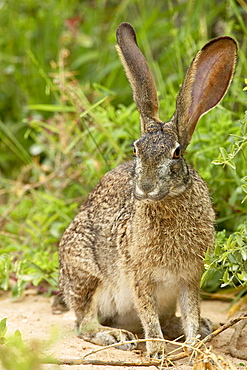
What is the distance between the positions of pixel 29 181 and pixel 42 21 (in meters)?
2.07

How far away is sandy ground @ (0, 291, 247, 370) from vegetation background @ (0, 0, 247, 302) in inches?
5.7

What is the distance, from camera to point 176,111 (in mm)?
3990

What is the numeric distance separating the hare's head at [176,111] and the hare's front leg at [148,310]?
0.66 meters

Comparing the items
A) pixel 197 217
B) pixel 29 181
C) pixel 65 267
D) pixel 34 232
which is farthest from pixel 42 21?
pixel 197 217

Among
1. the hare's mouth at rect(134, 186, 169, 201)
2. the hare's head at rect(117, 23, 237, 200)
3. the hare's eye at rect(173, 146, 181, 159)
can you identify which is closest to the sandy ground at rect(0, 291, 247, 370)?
the hare's mouth at rect(134, 186, 169, 201)

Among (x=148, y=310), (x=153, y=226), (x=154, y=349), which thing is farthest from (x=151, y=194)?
(x=154, y=349)

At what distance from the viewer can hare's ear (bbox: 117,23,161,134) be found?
412cm

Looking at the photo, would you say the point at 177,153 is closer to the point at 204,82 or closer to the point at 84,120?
the point at 204,82

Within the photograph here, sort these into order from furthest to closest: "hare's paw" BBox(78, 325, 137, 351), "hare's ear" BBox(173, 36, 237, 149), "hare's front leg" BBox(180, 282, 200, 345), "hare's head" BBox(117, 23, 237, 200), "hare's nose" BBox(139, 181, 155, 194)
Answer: "hare's paw" BBox(78, 325, 137, 351), "hare's front leg" BBox(180, 282, 200, 345), "hare's ear" BBox(173, 36, 237, 149), "hare's head" BBox(117, 23, 237, 200), "hare's nose" BBox(139, 181, 155, 194)

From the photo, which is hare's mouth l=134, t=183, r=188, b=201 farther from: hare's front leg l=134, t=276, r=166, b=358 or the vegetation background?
hare's front leg l=134, t=276, r=166, b=358

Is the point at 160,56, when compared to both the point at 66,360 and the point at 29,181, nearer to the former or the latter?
the point at 29,181

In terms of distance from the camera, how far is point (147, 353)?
4.06 m

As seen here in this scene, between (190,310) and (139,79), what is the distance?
147 cm

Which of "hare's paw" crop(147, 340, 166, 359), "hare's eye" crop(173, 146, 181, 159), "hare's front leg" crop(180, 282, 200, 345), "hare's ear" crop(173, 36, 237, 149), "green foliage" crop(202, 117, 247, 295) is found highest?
"hare's ear" crop(173, 36, 237, 149)
